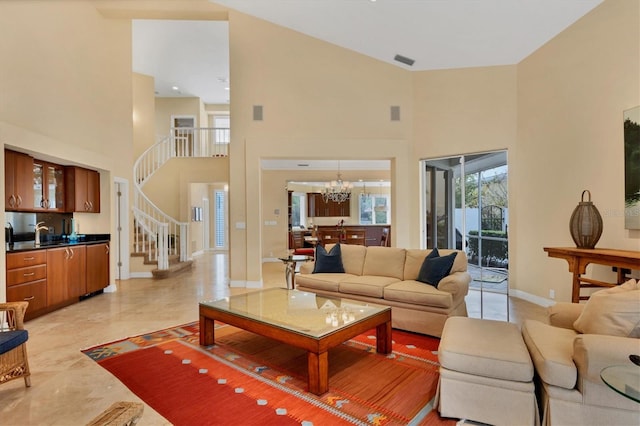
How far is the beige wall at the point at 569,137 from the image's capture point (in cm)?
380

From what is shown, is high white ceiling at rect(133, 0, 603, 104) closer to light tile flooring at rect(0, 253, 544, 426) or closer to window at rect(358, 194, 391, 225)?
light tile flooring at rect(0, 253, 544, 426)

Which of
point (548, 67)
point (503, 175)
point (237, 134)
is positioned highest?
point (548, 67)

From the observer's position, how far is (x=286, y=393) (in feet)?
8.18

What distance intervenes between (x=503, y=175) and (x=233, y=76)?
5.10 meters

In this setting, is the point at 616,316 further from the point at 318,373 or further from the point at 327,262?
the point at 327,262

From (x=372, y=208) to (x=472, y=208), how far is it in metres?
7.36

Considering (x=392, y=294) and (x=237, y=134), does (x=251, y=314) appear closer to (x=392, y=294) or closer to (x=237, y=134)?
(x=392, y=294)

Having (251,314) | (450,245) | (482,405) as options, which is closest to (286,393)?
(251,314)

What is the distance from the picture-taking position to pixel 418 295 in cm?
370

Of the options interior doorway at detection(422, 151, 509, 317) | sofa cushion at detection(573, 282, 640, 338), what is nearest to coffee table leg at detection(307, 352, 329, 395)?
A: sofa cushion at detection(573, 282, 640, 338)

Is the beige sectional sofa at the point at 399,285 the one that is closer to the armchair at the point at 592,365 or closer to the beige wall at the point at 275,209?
the armchair at the point at 592,365

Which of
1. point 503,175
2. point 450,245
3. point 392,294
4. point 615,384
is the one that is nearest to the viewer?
point 615,384

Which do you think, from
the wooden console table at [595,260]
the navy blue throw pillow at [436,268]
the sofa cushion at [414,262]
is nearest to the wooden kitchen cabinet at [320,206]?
the sofa cushion at [414,262]

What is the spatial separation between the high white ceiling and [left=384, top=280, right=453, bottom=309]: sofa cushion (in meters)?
3.67
